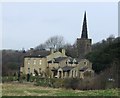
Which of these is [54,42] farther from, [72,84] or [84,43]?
[72,84]

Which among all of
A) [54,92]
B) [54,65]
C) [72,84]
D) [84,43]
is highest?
[84,43]

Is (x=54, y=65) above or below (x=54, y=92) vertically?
above

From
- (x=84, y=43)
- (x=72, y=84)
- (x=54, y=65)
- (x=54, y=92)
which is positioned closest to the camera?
(x=54, y=92)

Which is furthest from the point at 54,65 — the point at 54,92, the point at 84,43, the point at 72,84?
the point at 54,92

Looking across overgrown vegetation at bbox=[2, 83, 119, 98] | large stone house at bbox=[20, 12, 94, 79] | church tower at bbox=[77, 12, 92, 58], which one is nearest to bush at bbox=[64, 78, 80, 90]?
overgrown vegetation at bbox=[2, 83, 119, 98]

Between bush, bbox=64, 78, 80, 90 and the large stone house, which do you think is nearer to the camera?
bush, bbox=64, 78, 80, 90

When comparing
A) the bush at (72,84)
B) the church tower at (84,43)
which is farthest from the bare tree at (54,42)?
the bush at (72,84)

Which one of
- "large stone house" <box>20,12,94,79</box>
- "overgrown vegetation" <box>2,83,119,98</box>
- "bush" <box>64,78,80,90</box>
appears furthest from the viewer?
"large stone house" <box>20,12,94,79</box>

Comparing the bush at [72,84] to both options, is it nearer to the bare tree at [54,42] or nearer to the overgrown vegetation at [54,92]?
the overgrown vegetation at [54,92]

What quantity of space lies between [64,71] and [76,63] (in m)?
3.12

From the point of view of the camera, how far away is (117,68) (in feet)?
111

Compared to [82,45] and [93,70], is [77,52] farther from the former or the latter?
[93,70]

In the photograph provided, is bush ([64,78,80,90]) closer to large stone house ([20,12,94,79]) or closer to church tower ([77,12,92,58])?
large stone house ([20,12,94,79])

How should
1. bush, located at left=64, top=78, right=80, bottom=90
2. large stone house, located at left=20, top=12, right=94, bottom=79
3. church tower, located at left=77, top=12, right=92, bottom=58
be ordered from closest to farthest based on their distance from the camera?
bush, located at left=64, top=78, right=80, bottom=90 < large stone house, located at left=20, top=12, right=94, bottom=79 < church tower, located at left=77, top=12, right=92, bottom=58
